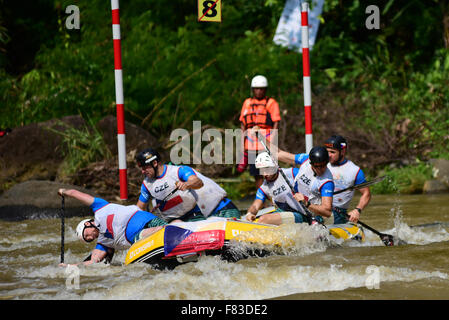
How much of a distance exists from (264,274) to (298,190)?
208 centimetres

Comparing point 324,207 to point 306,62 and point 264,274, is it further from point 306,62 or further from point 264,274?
point 306,62

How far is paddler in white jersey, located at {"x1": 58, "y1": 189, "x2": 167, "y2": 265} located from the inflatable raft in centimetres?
30

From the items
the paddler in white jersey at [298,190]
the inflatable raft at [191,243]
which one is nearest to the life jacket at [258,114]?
the paddler in white jersey at [298,190]

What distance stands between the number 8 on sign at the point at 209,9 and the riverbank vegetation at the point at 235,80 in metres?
3.32

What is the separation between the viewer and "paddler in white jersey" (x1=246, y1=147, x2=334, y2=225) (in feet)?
22.0

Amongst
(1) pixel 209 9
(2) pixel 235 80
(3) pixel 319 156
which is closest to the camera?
(3) pixel 319 156

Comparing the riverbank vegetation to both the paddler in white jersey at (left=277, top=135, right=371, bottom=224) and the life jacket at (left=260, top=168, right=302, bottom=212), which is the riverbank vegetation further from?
the life jacket at (left=260, top=168, right=302, bottom=212)

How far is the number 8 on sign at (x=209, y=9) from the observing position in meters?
8.62

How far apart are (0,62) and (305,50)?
8231mm

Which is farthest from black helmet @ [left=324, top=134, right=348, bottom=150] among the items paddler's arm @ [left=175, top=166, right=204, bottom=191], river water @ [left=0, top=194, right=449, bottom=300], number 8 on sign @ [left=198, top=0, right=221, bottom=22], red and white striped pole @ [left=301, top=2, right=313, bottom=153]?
number 8 on sign @ [left=198, top=0, right=221, bottom=22]

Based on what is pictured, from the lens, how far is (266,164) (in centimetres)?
698

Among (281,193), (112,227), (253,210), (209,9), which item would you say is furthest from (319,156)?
(209,9)

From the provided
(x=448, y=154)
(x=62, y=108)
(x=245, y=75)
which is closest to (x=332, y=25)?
(x=245, y=75)

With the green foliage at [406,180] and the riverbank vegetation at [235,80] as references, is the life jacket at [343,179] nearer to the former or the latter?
the green foliage at [406,180]
